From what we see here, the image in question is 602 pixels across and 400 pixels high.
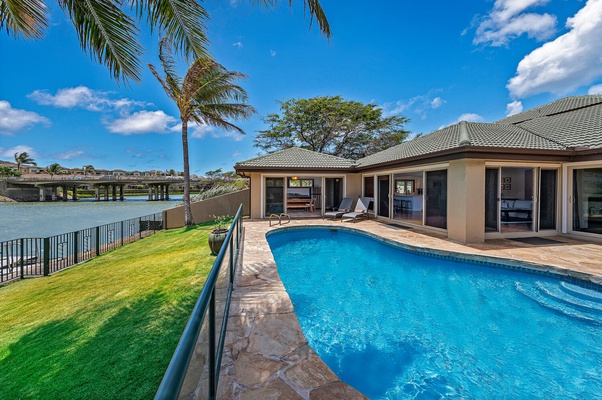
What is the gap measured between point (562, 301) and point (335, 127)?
2332 cm

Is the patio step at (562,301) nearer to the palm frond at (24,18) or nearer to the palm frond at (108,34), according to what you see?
the palm frond at (108,34)

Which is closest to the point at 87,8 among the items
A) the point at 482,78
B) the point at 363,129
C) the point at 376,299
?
the point at 376,299

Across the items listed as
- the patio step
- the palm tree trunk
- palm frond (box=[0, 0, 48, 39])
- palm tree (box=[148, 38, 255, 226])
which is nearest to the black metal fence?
the palm tree trunk

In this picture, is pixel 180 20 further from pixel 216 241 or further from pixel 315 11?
pixel 216 241

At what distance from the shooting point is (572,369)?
10.5 ft

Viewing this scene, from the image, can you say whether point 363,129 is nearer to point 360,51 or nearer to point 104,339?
point 360,51

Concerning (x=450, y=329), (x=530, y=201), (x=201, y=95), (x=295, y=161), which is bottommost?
(x=450, y=329)

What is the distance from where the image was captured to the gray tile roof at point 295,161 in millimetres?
13094

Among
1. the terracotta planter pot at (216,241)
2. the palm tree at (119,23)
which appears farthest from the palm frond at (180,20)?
the terracotta planter pot at (216,241)

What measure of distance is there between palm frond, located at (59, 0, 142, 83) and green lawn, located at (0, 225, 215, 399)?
4398 mm

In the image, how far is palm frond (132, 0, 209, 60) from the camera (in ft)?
14.6

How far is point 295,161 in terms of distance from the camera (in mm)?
14039

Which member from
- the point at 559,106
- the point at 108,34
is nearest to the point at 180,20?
the point at 108,34

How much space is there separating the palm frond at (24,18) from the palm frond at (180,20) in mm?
1490
